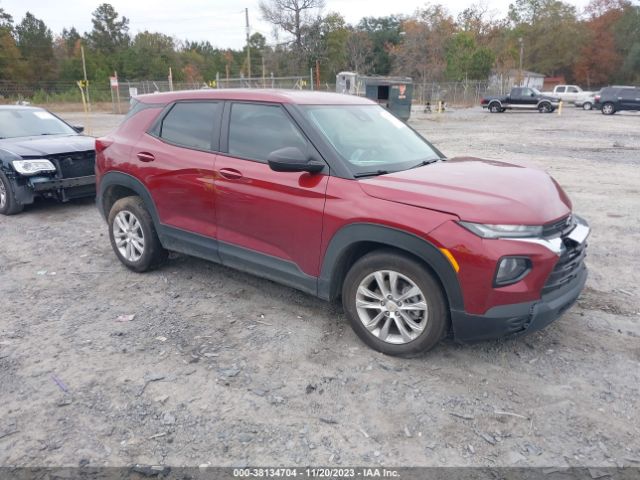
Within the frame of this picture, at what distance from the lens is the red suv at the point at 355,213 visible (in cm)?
313

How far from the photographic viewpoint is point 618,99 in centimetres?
3167

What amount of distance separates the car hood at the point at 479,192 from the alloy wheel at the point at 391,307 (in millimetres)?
551

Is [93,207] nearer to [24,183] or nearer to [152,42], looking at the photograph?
[24,183]

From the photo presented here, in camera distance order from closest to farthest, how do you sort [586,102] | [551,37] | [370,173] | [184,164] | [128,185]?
[370,173]
[184,164]
[128,185]
[586,102]
[551,37]

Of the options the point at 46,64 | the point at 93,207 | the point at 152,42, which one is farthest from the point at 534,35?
the point at 93,207

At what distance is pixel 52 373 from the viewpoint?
3439 mm

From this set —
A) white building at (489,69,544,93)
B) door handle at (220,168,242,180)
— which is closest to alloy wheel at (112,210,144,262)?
Result: door handle at (220,168,242,180)

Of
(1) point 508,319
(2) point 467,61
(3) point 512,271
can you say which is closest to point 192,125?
(3) point 512,271

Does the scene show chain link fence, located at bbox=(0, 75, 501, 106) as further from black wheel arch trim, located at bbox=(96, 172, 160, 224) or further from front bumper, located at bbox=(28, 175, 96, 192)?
black wheel arch trim, located at bbox=(96, 172, 160, 224)

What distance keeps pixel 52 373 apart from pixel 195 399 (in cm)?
109

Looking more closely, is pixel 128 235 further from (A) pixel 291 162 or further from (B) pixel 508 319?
(B) pixel 508 319

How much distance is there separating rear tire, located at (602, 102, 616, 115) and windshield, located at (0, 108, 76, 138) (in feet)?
110

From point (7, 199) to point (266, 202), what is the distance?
5.63 meters

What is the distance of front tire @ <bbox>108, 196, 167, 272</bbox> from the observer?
16.4 ft
